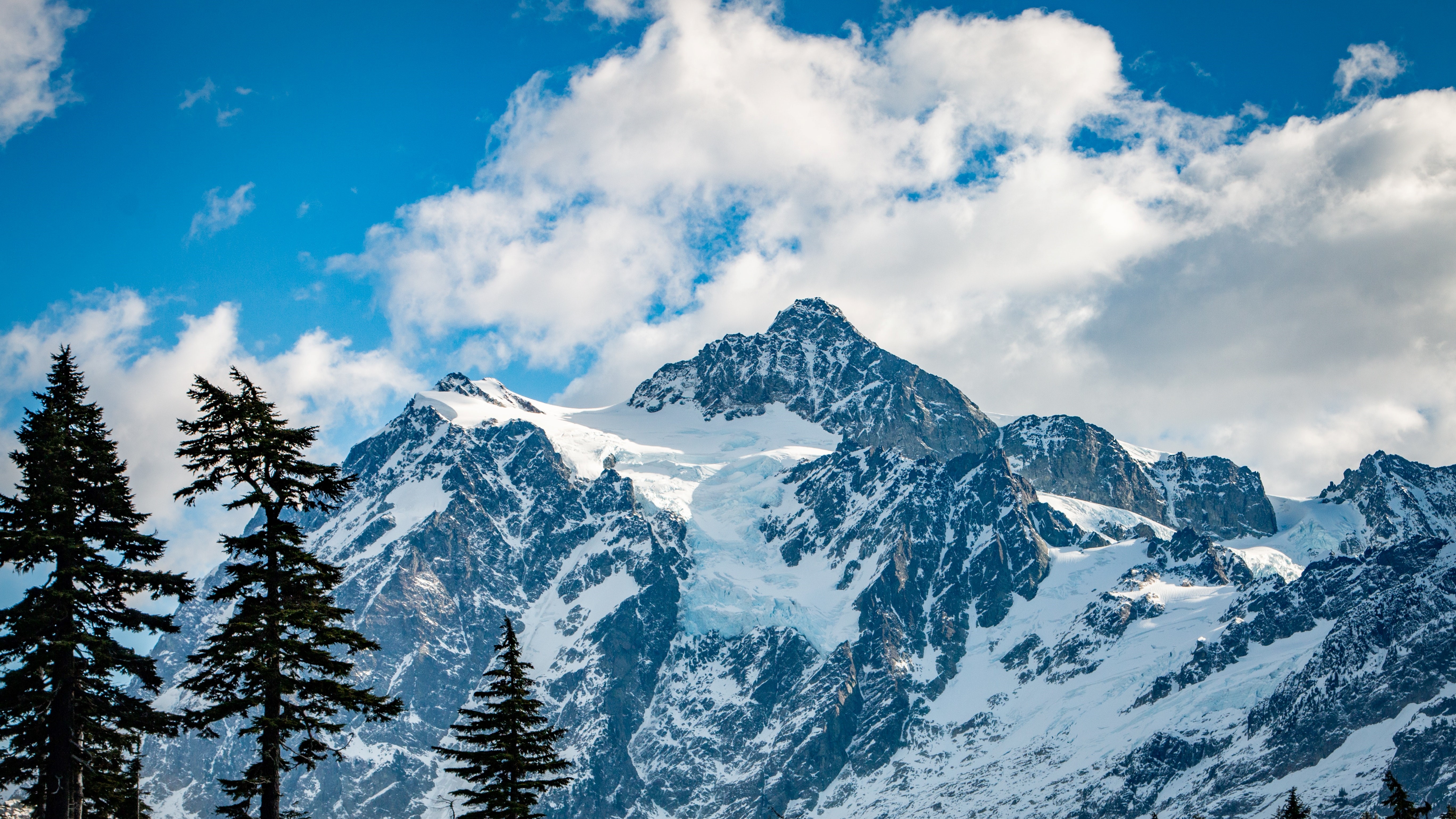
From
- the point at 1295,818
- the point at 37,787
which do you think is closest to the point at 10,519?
the point at 37,787

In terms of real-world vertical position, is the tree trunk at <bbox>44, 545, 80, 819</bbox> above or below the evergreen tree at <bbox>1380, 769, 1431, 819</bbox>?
above

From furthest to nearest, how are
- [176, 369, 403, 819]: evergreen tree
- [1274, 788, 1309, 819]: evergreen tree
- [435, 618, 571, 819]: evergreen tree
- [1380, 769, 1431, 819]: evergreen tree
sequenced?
[1274, 788, 1309, 819]: evergreen tree, [1380, 769, 1431, 819]: evergreen tree, [435, 618, 571, 819]: evergreen tree, [176, 369, 403, 819]: evergreen tree

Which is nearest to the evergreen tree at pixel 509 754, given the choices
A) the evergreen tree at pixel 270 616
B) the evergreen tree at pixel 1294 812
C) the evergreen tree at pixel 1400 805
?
the evergreen tree at pixel 270 616

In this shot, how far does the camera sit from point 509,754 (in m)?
41.3

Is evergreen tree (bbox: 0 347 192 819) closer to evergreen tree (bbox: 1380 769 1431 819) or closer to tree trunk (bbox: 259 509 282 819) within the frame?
tree trunk (bbox: 259 509 282 819)

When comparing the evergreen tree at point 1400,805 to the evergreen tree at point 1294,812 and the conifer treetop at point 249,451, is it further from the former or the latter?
the conifer treetop at point 249,451

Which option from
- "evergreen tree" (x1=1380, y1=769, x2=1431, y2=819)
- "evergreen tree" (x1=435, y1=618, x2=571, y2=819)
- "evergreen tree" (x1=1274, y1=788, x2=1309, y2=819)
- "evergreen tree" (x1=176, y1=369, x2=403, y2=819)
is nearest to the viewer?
"evergreen tree" (x1=176, y1=369, x2=403, y2=819)

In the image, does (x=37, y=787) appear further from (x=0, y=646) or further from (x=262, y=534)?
(x=262, y=534)

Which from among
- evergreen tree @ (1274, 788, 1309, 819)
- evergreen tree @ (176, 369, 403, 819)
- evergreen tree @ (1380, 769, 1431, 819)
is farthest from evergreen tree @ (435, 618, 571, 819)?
evergreen tree @ (1380, 769, 1431, 819)

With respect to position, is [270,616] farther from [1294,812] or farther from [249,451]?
[1294,812]

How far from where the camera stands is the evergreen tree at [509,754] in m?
40.9

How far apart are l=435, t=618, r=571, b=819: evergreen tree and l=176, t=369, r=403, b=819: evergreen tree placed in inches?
261

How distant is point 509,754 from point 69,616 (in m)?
13.4

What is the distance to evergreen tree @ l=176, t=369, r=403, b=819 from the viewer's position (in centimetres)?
3353
